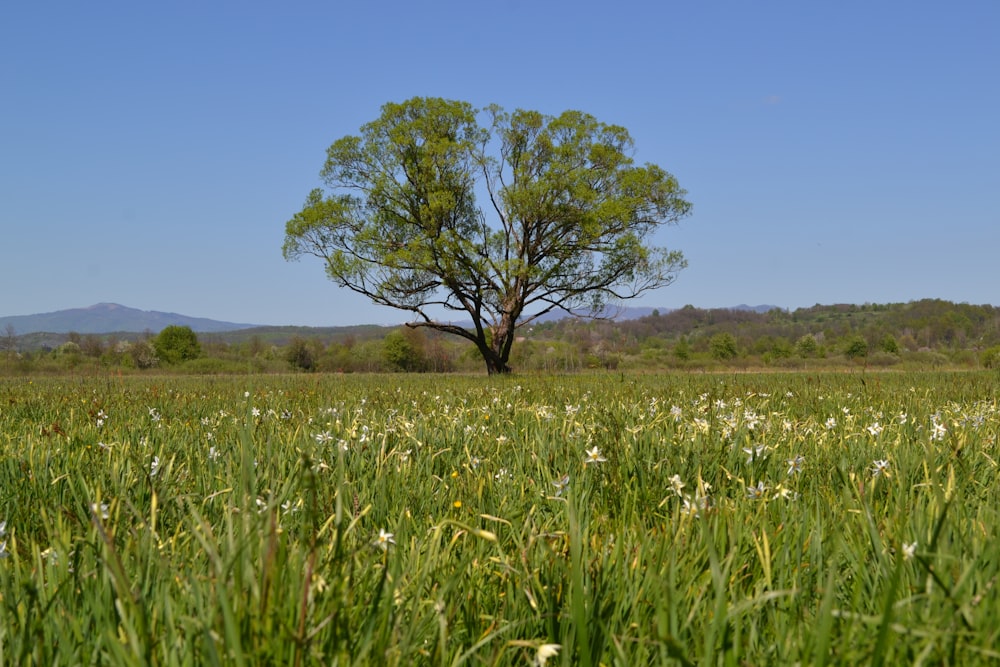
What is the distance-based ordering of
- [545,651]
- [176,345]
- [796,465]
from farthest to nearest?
[176,345] < [796,465] < [545,651]

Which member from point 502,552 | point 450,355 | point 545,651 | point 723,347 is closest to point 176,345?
point 450,355

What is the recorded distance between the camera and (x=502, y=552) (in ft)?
6.88

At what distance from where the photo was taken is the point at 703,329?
556ft

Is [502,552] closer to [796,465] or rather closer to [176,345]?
[796,465]

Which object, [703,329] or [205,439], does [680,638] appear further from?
[703,329]

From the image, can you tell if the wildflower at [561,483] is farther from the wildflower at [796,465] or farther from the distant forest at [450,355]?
the distant forest at [450,355]

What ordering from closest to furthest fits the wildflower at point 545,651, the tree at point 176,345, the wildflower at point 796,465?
1. the wildflower at point 545,651
2. the wildflower at point 796,465
3. the tree at point 176,345

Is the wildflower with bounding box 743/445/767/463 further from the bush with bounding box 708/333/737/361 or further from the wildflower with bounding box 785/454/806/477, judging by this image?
the bush with bounding box 708/333/737/361

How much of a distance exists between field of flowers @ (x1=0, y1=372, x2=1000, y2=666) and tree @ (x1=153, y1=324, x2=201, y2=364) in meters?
60.3

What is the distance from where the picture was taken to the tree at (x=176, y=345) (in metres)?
59.2

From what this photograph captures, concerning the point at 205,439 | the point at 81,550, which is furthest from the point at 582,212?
the point at 81,550

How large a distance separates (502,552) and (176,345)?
66533mm

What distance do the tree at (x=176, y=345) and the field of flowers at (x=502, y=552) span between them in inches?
2374

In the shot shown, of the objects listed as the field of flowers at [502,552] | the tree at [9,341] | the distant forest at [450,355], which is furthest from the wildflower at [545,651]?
the tree at [9,341]
